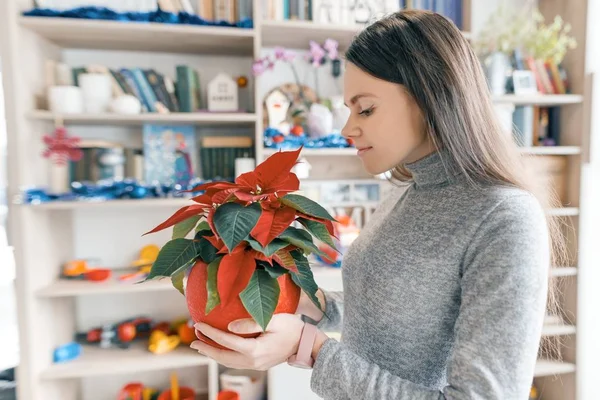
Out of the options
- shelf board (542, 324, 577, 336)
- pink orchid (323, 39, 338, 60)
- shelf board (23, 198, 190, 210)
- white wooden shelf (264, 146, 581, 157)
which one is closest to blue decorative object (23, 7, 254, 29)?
pink orchid (323, 39, 338, 60)

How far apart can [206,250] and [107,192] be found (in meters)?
1.27

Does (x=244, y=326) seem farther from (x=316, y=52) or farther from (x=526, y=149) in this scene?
(x=526, y=149)

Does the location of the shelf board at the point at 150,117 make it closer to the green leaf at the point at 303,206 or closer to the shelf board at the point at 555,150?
the green leaf at the point at 303,206

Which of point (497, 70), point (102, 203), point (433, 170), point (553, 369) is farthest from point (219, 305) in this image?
point (553, 369)

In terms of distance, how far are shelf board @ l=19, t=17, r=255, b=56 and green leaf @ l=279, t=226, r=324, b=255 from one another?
134cm

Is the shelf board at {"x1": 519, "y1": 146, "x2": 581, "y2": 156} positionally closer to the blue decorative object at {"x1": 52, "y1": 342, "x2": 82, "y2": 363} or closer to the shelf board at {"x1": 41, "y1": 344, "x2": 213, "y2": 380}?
the shelf board at {"x1": 41, "y1": 344, "x2": 213, "y2": 380}

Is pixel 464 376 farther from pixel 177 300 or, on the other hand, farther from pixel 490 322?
pixel 177 300

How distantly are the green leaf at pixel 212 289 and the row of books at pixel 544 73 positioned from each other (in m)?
1.96

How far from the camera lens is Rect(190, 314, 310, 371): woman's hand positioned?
23.4 inches

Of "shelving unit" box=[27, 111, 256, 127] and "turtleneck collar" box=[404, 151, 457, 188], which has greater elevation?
"shelving unit" box=[27, 111, 256, 127]

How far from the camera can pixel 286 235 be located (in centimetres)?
58

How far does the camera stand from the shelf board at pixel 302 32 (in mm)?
1764

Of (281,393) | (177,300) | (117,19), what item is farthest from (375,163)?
(177,300)

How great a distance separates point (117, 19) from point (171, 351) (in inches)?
56.0
